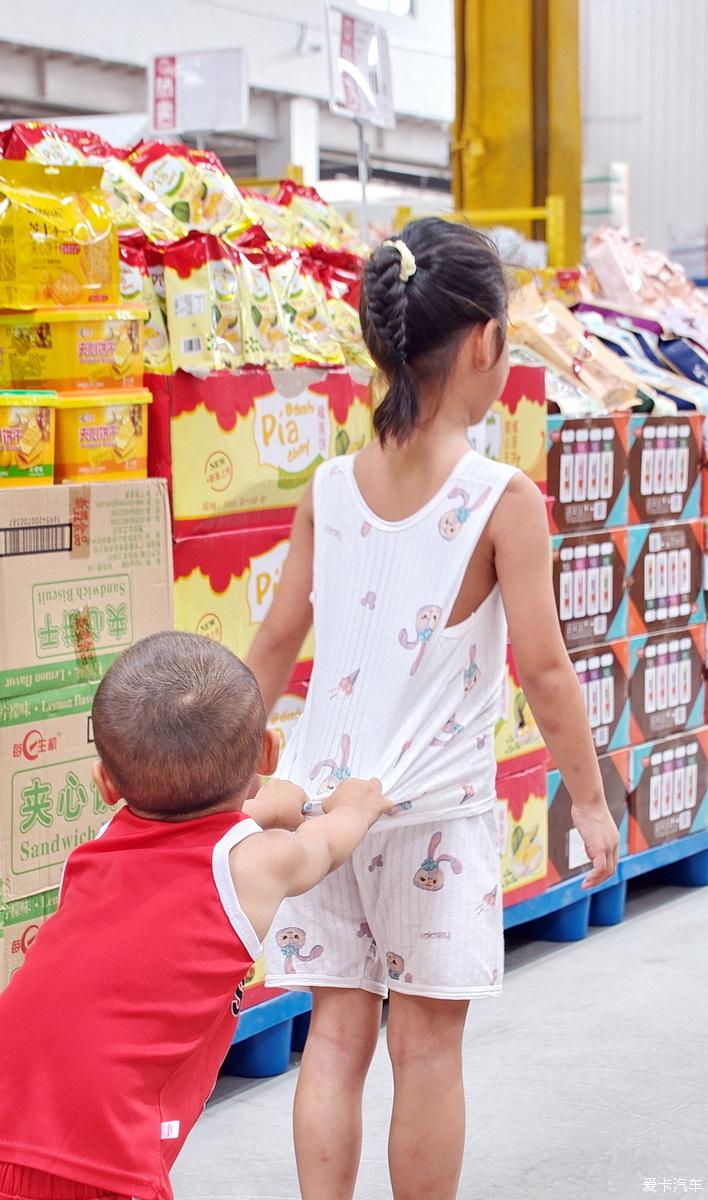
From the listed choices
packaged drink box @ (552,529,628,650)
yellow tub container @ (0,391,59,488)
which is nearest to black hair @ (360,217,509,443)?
yellow tub container @ (0,391,59,488)

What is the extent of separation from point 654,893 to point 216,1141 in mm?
1861

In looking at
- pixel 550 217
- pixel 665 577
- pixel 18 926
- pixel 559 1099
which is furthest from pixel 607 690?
pixel 550 217

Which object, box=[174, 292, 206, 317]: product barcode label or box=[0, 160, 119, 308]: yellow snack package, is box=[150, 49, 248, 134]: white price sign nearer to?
box=[174, 292, 206, 317]: product barcode label

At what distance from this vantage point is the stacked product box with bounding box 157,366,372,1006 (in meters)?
2.62

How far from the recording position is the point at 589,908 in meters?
3.91

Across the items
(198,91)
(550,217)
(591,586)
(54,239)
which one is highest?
(198,91)

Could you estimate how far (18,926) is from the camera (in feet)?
7.68

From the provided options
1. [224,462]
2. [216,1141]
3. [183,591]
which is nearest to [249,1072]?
[216,1141]

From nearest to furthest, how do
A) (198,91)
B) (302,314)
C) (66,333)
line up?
(66,333), (302,314), (198,91)

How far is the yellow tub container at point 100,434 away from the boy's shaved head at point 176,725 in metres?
0.96

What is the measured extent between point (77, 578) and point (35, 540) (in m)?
0.11

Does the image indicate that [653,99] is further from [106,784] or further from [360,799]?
[106,784]

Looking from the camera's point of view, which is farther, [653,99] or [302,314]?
[653,99]

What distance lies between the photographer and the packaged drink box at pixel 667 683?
3.84 metres
